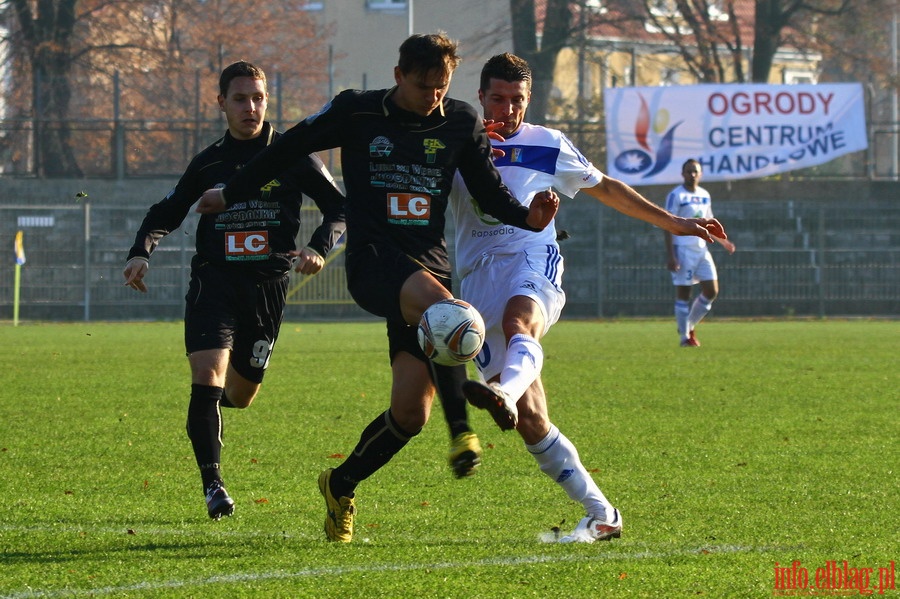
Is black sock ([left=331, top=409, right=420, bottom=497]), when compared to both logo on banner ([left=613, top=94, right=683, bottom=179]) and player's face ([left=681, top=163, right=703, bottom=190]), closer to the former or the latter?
player's face ([left=681, top=163, right=703, bottom=190])

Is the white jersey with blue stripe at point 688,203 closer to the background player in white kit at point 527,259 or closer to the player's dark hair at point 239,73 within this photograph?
the player's dark hair at point 239,73

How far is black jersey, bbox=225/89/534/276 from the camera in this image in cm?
534

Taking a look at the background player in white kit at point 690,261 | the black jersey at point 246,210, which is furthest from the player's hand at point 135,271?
the background player in white kit at point 690,261

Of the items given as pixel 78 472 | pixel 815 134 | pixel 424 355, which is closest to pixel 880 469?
pixel 424 355

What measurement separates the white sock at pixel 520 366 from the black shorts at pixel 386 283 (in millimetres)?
354

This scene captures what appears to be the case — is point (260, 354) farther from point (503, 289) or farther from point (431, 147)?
point (431, 147)

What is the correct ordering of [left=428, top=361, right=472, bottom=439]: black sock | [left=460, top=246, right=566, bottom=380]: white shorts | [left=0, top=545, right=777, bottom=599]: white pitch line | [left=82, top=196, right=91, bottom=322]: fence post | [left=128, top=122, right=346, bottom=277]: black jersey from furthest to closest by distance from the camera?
[left=82, top=196, right=91, bottom=322]: fence post < [left=128, top=122, right=346, bottom=277]: black jersey < [left=460, top=246, right=566, bottom=380]: white shorts < [left=428, top=361, right=472, bottom=439]: black sock < [left=0, top=545, right=777, bottom=599]: white pitch line

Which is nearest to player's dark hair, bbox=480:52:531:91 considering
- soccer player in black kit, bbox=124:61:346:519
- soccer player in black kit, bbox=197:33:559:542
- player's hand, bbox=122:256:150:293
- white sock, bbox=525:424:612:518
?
soccer player in black kit, bbox=197:33:559:542

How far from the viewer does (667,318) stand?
26891 mm

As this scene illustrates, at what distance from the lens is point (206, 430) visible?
6.12 metres

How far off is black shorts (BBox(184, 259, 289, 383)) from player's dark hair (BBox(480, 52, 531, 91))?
1651 millimetres

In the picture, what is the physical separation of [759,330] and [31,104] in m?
15.3

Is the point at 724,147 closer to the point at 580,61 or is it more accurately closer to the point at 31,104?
the point at 580,61

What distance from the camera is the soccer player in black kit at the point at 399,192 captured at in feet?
17.2
